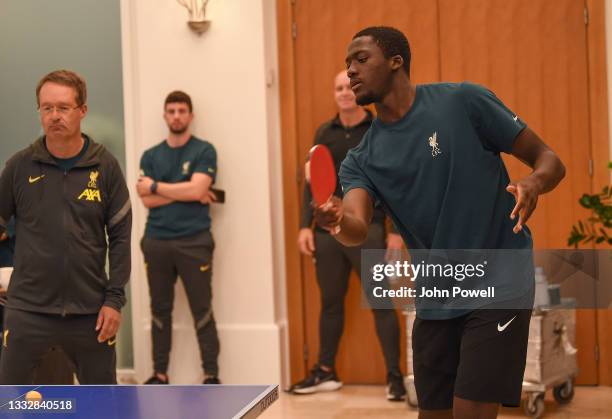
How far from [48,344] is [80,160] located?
724mm

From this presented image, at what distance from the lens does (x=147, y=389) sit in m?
2.81

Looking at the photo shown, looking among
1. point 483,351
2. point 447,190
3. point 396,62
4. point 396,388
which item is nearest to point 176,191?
point 396,388

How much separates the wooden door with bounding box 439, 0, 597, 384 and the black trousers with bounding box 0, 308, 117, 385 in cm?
338

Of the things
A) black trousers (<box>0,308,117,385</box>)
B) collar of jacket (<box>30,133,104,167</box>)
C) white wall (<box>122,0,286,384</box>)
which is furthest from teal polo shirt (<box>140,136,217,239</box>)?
black trousers (<box>0,308,117,385</box>)

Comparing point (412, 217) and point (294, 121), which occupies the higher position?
point (294, 121)

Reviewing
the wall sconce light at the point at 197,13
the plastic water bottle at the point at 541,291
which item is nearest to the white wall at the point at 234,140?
the wall sconce light at the point at 197,13

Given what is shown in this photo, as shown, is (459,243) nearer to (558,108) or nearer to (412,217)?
(412,217)

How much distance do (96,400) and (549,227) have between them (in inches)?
166

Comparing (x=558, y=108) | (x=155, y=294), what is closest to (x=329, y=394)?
(x=155, y=294)

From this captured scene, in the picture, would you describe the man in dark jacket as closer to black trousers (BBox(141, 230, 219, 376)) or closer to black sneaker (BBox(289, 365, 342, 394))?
black trousers (BBox(141, 230, 219, 376))

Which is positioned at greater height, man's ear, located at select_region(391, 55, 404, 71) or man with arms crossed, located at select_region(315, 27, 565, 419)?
man's ear, located at select_region(391, 55, 404, 71)

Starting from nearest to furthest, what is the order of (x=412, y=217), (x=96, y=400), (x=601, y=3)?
1. (x=96, y=400)
2. (x=412, y=217)
3. (x=601, y=3)

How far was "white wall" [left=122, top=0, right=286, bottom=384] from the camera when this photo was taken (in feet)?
20.8

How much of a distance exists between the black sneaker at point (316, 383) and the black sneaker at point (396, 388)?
470 millimetres
